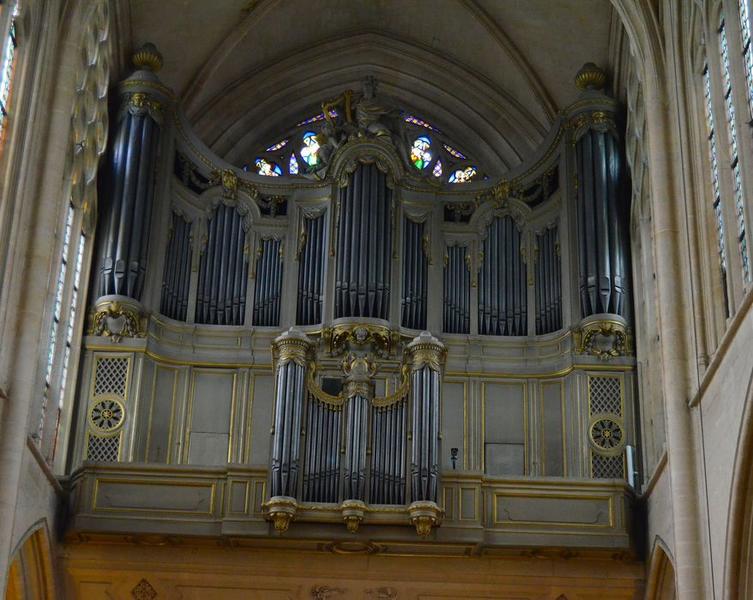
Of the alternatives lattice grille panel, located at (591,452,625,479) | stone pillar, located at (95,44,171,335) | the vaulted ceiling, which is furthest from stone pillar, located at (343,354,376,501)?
the vaulted ceiling

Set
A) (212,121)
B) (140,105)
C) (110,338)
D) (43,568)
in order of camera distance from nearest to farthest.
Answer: (43,568), (110,338), (140,105), (212,121)

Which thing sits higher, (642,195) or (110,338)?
(642,195)

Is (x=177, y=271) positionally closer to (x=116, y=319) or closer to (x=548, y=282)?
(x=116, y=319)

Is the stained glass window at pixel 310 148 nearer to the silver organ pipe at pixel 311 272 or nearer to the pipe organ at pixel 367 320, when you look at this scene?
the pipe organ at pixel 367 320

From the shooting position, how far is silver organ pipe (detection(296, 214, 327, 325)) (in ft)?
76.7

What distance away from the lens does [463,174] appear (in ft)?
88.5

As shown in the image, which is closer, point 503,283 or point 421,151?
point 503,283

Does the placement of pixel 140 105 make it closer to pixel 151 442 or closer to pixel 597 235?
pixel 151 442

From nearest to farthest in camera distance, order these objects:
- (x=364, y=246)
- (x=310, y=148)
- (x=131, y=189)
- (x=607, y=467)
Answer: (x=607, y=467) → (x=131, y=189) → (x=364, y=246) → (x=310, y=148)

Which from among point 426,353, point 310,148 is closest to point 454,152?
point 310,148

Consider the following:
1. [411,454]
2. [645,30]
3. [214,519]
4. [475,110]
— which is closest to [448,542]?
[411,454]

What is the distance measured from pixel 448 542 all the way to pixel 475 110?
979 centimetres

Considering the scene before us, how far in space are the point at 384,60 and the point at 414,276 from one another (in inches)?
219

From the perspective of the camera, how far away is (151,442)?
22.3 m
